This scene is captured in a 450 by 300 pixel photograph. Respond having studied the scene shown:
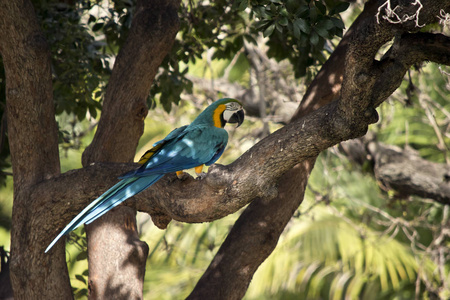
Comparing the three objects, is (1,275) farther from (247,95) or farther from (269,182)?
(247,95)

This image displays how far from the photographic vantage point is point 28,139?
9.95 ft

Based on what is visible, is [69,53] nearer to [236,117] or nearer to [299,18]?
[236,117]

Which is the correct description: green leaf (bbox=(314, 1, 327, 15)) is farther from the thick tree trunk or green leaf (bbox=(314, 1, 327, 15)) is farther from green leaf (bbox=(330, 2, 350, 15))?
the thick tree trunk

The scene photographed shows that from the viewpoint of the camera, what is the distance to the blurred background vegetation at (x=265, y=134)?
404 cm

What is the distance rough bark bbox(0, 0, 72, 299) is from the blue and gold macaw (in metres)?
0.34

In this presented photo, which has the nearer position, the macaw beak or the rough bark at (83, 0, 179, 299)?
the rough bark at (83, 0, 179, 299)

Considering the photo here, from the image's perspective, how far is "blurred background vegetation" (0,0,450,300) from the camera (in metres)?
4.04

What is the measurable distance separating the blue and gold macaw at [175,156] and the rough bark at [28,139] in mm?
344

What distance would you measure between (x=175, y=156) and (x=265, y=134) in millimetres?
2627

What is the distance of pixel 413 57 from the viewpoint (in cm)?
204

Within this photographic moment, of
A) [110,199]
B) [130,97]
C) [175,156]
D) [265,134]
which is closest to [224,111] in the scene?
[130,97]

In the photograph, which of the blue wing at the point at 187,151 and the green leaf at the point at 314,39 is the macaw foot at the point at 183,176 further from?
the green leaf at the point at 314,39

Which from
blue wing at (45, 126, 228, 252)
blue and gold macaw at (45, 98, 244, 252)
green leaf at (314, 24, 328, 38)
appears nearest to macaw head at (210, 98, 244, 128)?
blue and gold macaw at (45, 98, 244, 252)

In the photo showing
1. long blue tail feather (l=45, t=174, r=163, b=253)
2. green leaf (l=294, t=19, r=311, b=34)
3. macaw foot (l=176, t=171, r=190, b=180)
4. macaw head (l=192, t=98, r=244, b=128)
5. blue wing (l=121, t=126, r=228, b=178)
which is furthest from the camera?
macaw head (l=192, t=98, r=244, b=128)
